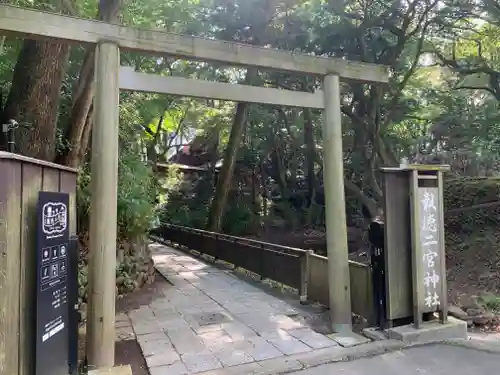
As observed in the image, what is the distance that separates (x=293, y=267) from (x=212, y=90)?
3.76m

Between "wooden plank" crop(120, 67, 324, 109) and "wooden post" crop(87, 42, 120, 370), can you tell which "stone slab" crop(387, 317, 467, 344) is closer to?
"wooden plank" crop(120, 67, 324, 109)

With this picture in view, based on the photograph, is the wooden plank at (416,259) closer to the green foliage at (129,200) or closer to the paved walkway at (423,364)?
the paved walkway at (423,364)

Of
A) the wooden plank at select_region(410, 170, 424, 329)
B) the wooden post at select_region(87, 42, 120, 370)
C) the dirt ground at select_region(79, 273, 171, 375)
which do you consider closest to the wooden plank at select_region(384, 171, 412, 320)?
the wooden plank at select_region(410, 170, 424, 329)

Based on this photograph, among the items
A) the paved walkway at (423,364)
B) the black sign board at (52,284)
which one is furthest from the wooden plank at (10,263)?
the paved walkway at (423,364)

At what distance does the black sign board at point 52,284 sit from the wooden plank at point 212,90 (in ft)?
5.89

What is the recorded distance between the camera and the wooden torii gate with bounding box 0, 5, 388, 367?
4215 mm

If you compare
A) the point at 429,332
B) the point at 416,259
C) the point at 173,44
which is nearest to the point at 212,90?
the point at 173,44

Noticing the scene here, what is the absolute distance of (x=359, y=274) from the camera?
18.9 feet

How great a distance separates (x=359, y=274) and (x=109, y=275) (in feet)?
10.9

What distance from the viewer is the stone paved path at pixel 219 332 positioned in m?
4.46

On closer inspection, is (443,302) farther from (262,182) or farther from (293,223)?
(262,182)

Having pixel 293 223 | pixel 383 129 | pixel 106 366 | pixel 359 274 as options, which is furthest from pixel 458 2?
pixel 293 223

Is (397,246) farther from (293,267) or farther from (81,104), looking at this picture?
(81,104)

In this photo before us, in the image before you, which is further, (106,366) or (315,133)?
(315,133)
